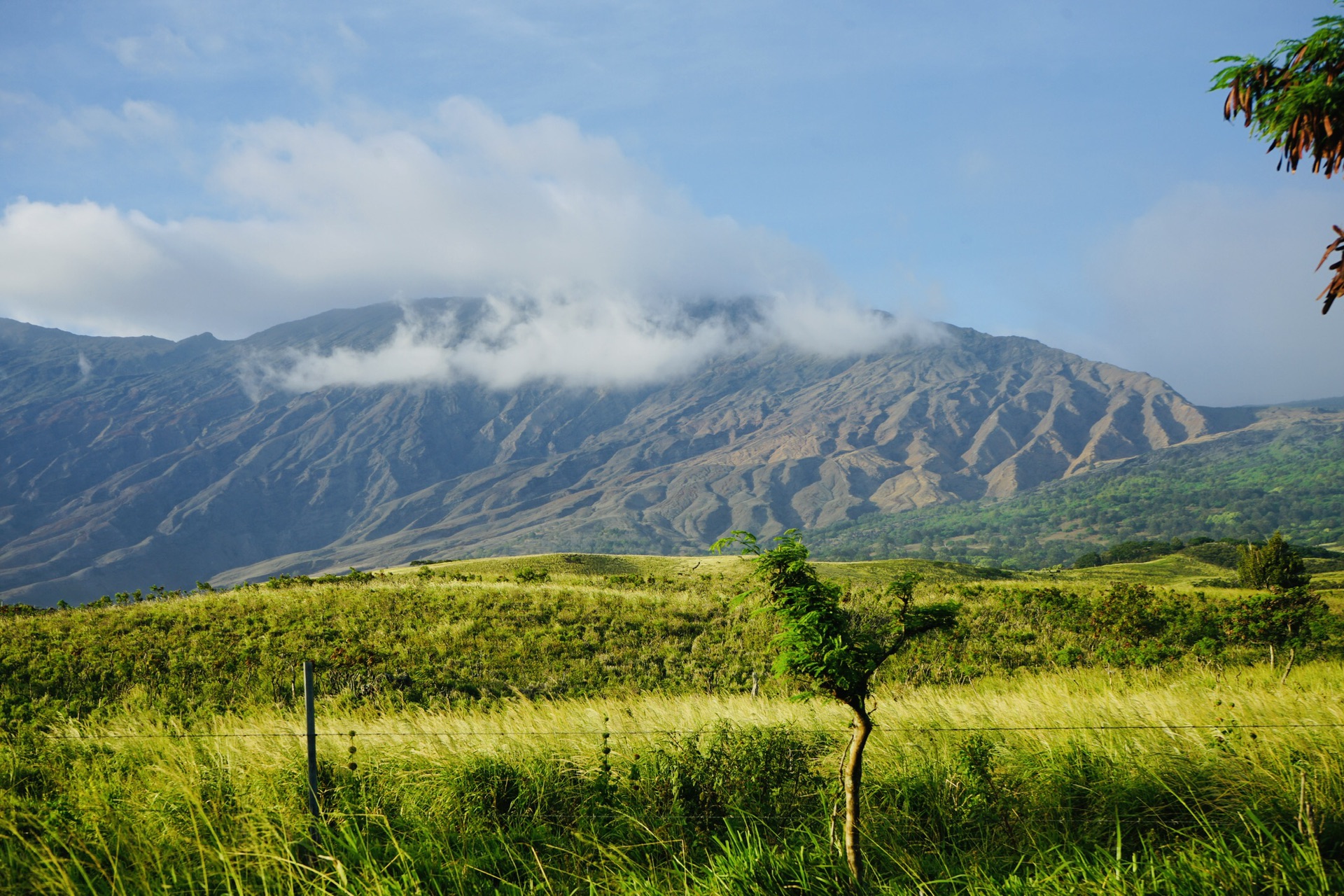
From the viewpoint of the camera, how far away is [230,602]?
2825 cm

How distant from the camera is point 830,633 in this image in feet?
17.2

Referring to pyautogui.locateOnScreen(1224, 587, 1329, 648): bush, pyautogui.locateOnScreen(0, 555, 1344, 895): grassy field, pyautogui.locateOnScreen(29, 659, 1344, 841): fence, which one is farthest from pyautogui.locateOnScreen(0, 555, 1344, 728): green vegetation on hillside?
pyautogui.locateOnScreen(29, 659, 1344, 841): fence

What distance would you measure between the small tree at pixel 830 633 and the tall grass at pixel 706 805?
Answer: 0.66 m

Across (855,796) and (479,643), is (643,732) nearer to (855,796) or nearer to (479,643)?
(855,796)

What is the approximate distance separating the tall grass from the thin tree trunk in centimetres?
15

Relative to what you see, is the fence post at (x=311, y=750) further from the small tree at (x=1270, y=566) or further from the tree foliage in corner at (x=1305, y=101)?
the small tree at (x=1270, y=566)

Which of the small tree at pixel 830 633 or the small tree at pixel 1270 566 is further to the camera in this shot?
the small tree at pixel 1270 566

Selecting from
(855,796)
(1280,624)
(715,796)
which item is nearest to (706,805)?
(715,796)

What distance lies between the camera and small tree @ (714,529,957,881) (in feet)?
16.7

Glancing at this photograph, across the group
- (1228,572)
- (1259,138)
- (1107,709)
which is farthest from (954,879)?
(1228,572)

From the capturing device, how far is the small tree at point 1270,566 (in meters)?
41.9

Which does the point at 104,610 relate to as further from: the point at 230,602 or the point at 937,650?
the point at 937,650

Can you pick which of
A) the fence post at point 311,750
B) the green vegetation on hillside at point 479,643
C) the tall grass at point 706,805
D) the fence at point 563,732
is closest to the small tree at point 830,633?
the tall grass at point 706,805

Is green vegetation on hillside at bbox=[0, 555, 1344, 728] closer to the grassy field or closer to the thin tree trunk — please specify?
the grassy field
